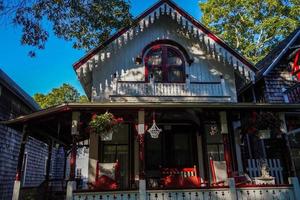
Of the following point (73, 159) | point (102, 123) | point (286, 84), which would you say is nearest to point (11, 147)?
point (73, 159)

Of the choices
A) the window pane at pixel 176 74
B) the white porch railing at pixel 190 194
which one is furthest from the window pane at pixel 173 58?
the white porch railing at pixel 190 194

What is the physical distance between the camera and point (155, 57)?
11109mm

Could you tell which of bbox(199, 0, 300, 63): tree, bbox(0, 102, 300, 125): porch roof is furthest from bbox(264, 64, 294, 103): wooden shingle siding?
bbox(199, 0, 300, 63): tree

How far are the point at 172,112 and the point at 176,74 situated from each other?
2.85 metres

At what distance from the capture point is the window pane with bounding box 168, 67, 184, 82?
10.9m

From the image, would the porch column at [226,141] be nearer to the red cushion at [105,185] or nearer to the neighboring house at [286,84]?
the red cushion at [105,185]

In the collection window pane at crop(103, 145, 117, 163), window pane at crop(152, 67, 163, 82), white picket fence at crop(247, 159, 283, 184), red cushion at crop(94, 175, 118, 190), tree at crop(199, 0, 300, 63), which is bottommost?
red cushion at crop(94, 175, 118, 190)

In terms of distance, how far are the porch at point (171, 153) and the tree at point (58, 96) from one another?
23.4 meters

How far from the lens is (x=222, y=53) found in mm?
10633

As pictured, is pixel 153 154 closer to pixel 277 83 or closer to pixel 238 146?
pixel 238 146

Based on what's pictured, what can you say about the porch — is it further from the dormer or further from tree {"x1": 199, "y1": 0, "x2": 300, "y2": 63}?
tree {"x1": 199, "y1": 0, "x2": 300, "y2": 63}

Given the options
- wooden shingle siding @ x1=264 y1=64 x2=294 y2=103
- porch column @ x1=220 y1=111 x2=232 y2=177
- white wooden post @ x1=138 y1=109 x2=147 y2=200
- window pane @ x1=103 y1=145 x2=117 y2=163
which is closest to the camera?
white wooden post @ x1=138 y1=109 x2=147 y2=200

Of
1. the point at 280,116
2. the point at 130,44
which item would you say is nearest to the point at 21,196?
the point at 130,44

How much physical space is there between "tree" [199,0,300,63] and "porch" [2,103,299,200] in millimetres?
15859
